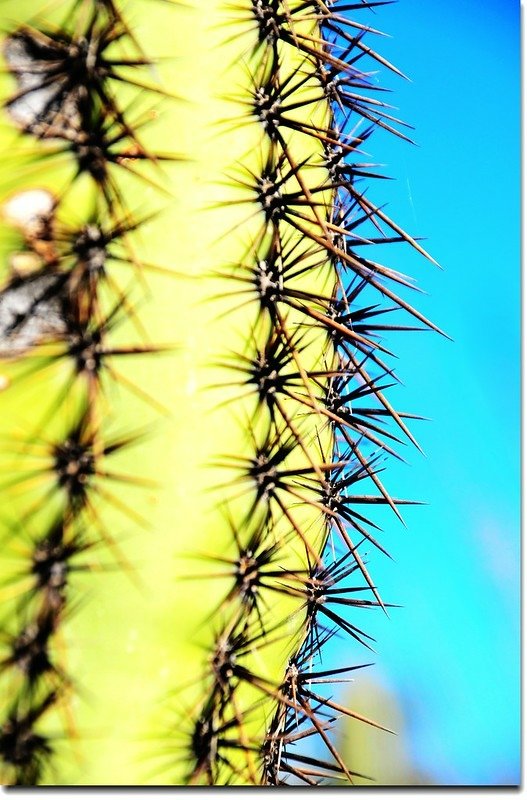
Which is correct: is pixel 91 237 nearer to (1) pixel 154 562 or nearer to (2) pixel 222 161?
(2) pixel 222 161

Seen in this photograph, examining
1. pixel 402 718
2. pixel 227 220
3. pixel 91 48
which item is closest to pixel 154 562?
pixel 227 220

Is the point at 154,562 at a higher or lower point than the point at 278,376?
lower

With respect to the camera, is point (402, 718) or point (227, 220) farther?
point (402, 718)

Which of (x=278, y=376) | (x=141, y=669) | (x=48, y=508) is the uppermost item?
(x=278, y=376)

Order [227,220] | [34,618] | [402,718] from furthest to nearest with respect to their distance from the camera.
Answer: [402,718]
[227,220]
[34,618]
